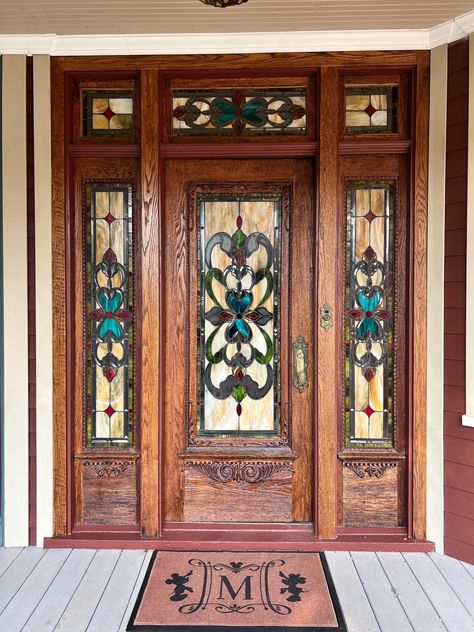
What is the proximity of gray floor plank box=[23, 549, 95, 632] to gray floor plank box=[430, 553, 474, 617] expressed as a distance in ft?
5.60

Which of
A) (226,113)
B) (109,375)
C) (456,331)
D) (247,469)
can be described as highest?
(226,113)

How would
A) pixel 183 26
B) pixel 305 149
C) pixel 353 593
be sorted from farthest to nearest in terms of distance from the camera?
pixel 305 149, pixel 183 26, pixel 353 593

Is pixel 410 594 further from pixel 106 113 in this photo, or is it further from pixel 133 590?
pixel 106 113

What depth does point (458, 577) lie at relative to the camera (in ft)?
7.78

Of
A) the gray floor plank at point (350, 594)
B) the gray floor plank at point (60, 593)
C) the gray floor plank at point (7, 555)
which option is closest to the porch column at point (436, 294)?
the gray floor plank at point (350, 594)

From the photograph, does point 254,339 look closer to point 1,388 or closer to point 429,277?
point 429,277

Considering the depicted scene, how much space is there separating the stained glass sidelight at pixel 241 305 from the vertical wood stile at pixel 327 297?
0.83 feet

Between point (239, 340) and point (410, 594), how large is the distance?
143 cm

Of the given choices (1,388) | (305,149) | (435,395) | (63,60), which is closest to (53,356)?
(1,388)

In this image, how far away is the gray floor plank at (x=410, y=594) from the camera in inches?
80.9

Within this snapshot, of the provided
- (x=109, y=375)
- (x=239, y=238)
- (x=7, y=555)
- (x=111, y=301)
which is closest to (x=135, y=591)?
(x=7, y=555)

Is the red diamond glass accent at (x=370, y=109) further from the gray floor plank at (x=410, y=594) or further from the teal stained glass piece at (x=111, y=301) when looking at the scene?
the gray floor plank at (x=410, y=594)

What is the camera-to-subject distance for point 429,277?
2609 mm

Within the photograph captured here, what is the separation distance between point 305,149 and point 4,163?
1.58 m
